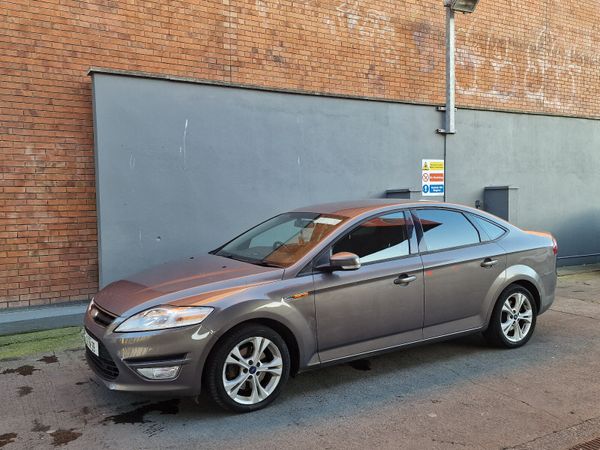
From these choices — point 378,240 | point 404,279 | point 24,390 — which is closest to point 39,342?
point 24,390

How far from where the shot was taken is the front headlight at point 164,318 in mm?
3662

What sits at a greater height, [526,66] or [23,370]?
[526,66]

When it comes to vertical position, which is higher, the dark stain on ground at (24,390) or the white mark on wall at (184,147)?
the white mark on wall at (184,147)

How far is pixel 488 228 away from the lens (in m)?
5.31

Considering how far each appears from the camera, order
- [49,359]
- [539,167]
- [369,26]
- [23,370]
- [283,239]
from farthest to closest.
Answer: [539,167], [369,26], [49,359], [23,370], [283,239]

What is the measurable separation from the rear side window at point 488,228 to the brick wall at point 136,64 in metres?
3.98

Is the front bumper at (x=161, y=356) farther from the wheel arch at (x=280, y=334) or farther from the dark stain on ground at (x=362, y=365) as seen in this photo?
the dark stain on ground at (x=362, y=365)

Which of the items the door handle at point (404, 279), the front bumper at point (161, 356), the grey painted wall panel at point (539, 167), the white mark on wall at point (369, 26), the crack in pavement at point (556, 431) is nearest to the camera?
the crack in pavement at point (556, 431)

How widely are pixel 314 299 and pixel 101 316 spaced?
5.38 feet

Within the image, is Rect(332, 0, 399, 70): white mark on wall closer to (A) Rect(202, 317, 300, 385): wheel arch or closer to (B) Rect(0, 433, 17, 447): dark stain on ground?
(A) Rect(202, 317, 300, 385): wheel arch

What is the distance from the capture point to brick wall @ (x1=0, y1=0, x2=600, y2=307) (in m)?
6.40

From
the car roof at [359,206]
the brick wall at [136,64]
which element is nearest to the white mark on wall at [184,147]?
the brick wall at [136,64]

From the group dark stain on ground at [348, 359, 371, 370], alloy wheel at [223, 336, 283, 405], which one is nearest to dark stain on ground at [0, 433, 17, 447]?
alloy wheel at [223, 336, 283, 405]

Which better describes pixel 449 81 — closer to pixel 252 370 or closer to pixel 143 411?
pixel 252 370
